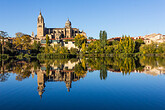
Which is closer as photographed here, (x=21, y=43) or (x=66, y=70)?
(x=66, y=70)

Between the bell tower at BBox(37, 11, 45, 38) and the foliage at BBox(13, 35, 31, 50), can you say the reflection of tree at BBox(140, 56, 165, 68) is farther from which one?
the bell tower at BBox(37, 11, 45, 38)

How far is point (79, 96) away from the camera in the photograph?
25.3ft

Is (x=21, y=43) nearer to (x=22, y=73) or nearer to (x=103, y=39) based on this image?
(x=103, y=39)

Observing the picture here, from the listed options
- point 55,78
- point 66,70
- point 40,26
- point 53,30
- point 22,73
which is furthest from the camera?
point 53,30

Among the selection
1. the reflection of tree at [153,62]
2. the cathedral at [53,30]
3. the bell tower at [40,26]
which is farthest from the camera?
the bell tower at [40,26]

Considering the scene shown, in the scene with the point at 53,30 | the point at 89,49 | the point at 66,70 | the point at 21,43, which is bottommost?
the point at 66,70

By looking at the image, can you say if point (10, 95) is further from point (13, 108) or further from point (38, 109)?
point (38, 109)

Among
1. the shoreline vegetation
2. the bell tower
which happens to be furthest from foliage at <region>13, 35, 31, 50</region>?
the bell tower

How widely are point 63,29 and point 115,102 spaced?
8906 centimetres

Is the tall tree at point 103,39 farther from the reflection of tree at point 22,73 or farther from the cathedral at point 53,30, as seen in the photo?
the reflection of tree at point 22,73

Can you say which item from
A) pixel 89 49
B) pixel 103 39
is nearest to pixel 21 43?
pixel 89 49

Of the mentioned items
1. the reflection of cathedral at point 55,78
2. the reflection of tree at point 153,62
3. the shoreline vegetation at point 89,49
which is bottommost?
the reflection of cathedral at point 55,78

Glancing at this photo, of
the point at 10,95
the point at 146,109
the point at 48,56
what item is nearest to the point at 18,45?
the point at 48,56

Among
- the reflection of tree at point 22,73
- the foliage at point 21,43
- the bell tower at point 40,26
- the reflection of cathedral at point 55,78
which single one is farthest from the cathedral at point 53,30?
the reflection of cathedral at point 55,78
